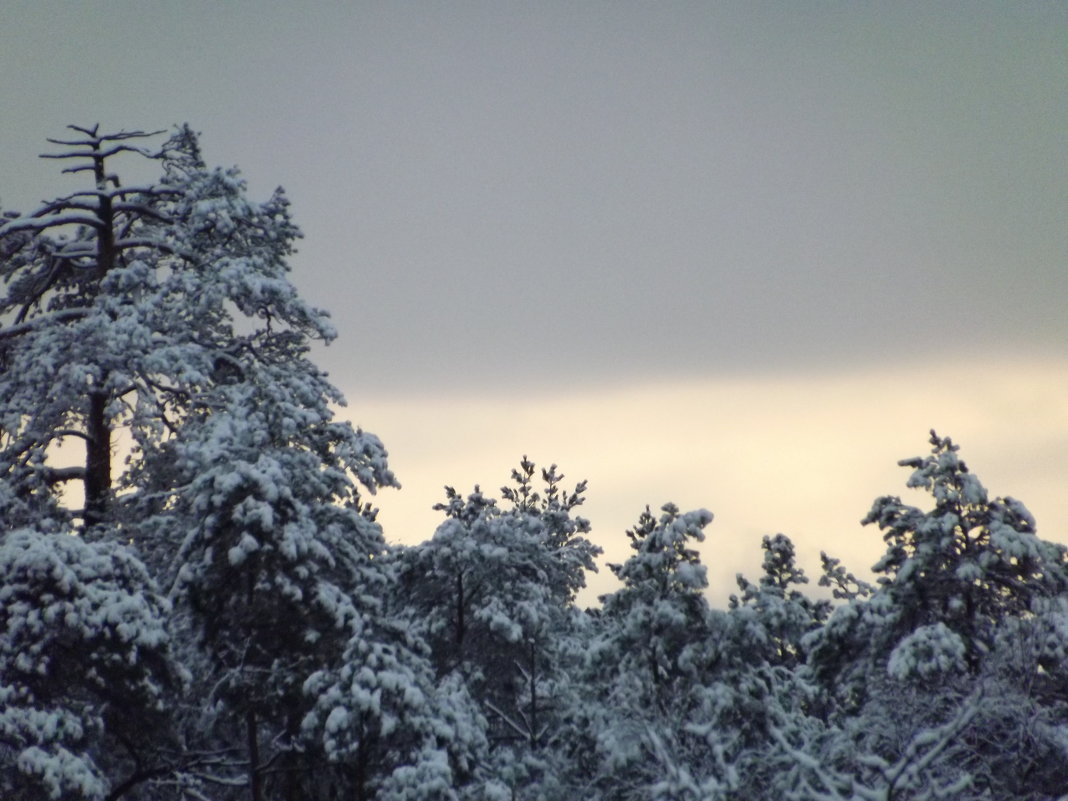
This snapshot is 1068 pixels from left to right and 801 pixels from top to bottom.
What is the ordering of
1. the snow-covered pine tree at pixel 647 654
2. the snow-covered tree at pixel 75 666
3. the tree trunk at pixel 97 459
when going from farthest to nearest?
the tree trunk at pixel 97 459 → the snow-covered pine tree at pixel 647 654 → the snow-covered tree at pixel 75 666

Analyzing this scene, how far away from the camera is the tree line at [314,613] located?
17.5 m

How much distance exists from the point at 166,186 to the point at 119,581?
10.4 metres

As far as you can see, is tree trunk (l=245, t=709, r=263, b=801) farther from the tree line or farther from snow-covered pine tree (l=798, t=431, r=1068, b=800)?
snow-covered pine tree (l=798, t=431, r=1068, b=800)

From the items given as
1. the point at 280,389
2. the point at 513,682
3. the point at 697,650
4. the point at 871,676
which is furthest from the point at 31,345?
the point at 871,676

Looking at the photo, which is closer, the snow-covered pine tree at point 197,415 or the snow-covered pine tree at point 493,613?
the snow-covered pine tree at point 197,415

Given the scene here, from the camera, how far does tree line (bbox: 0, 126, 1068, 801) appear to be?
17500 millimetres

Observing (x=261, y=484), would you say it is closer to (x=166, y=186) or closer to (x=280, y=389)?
(x=280, y=389)

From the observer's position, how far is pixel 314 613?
1914 cm

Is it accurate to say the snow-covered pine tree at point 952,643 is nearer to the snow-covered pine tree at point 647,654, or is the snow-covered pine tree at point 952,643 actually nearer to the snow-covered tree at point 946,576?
the snow-covered tree at point 946,576

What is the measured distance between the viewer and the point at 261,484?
717 inches

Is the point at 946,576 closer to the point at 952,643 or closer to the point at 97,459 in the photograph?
the point at 952,643

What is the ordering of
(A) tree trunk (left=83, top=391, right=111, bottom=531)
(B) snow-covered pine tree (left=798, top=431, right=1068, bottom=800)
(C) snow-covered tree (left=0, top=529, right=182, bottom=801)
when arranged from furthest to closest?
(A) tree trunk (left=83, top=391, right=111, bottom=531) < (B) snow-covered pine tree (left=798, top=431, right=1068, bottom=800) < (C) snow-covered tree (left=0, top=529, right=182, bottom=801)

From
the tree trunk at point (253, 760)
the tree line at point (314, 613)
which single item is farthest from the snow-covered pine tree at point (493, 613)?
the tree trunk at point (253, 760)

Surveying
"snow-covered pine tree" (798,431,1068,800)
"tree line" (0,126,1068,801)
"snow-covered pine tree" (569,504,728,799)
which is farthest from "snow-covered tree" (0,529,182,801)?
"snow-covered pine tree" (798,431,1068,800)
